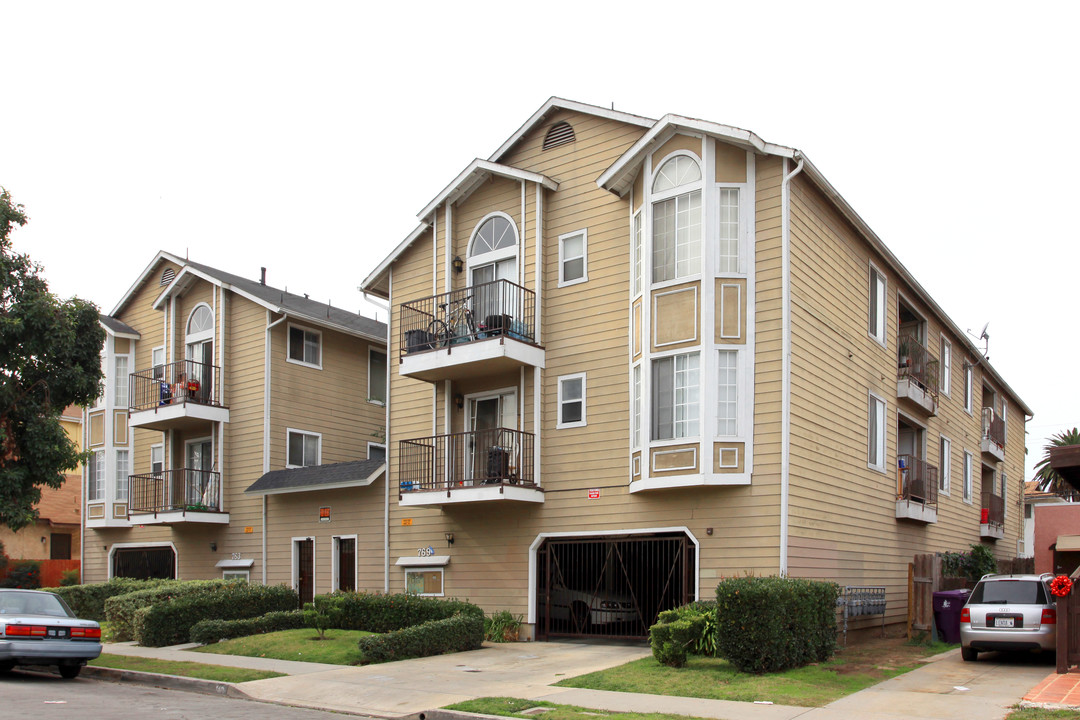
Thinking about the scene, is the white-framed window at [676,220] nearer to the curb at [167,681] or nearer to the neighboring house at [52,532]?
the curb at [167,681]

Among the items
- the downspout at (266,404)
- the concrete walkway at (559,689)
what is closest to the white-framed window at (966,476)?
the concrete walkway at (559,689)

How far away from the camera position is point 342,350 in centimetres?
2925

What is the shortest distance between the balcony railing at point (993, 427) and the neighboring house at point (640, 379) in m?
9.64

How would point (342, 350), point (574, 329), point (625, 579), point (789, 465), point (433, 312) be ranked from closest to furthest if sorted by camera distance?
point (789, 465), point (625, 579), point (574, 329), point (433, 312), point (342, 350)

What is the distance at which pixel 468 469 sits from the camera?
21172 mm

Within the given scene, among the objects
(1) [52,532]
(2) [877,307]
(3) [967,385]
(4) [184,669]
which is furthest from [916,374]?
(1) [52,532]

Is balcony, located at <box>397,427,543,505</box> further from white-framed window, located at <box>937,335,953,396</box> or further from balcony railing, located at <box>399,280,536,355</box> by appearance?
white-framed window, located at <box>937,335,953,396</box>

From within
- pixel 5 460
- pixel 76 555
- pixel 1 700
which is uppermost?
pixel 5 460

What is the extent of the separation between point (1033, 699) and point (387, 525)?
14.1 meters

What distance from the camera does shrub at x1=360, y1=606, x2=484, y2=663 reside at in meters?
16.7

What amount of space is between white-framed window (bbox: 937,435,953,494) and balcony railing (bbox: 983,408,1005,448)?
5569 millimetres

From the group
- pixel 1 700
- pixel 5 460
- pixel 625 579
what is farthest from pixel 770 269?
pixel 5 460

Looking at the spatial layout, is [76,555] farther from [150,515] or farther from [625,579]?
[625,579]

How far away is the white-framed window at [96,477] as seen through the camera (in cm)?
3061
